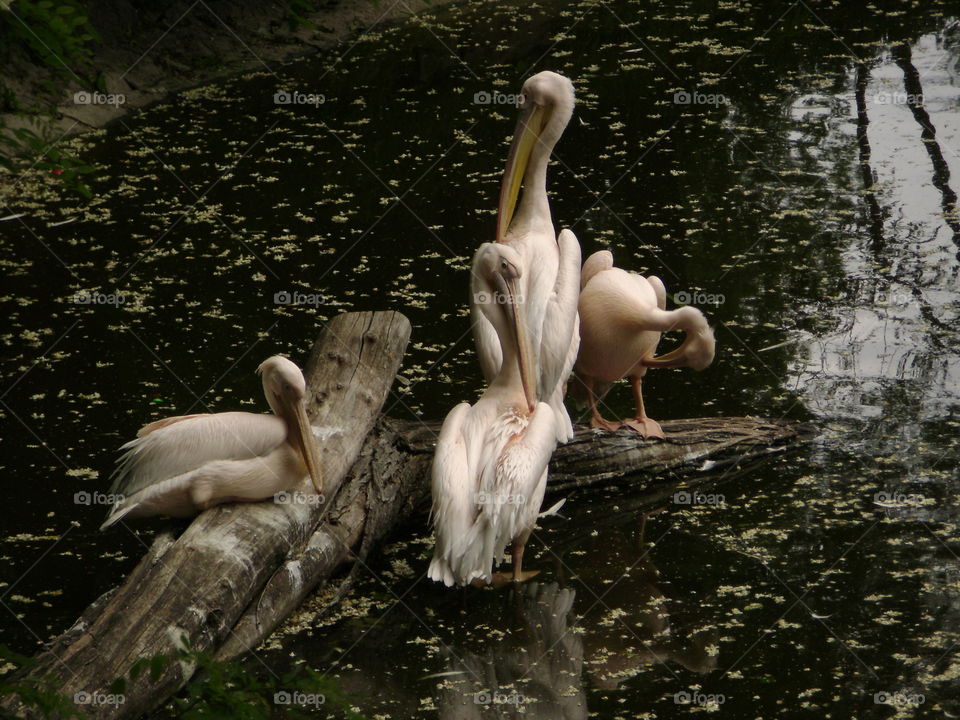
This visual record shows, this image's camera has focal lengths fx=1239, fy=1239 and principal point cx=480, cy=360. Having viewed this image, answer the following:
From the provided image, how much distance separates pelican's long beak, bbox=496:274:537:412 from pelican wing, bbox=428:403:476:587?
381mm

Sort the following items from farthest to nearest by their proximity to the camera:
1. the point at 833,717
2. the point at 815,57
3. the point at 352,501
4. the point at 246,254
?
1. the point at 815,57
2. the point at 246,254
3. the point at 352,501
4. the point at 833,717

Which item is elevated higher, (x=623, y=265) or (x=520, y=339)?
(x=623, y=265)

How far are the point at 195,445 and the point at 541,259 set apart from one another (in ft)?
4.92

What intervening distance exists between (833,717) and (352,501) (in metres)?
1.74

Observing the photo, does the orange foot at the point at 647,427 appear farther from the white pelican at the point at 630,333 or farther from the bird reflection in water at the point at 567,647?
the bird reflection in water at the point at 567,647

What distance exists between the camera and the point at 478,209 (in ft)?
23.3

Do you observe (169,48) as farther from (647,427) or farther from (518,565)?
(518,565)

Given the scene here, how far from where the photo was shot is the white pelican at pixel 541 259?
4.53 metres

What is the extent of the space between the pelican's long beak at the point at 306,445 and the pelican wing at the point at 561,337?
90cm

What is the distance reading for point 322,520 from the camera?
4.18m

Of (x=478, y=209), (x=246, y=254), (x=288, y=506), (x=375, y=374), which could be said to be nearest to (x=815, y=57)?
(x=478, y=209)

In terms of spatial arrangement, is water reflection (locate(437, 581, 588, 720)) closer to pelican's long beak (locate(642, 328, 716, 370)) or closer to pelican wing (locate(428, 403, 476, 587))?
pelican wing (locate(428, 403, 476, 587))

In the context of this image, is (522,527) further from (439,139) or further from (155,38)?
(155,38)

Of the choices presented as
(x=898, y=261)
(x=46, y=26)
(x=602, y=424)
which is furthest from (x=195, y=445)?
(x=898, y=261)
